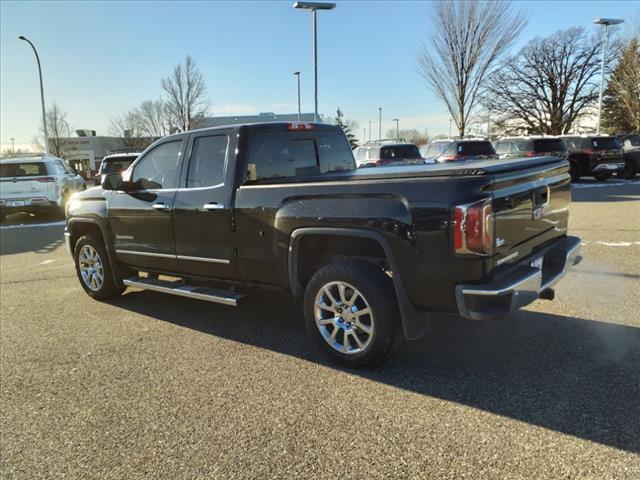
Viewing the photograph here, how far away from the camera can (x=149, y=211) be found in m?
5.10

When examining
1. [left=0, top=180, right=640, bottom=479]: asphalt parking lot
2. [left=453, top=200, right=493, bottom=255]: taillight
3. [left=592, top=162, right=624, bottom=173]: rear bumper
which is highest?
[left=453, top=200, right=493, bottom=255]: taillight

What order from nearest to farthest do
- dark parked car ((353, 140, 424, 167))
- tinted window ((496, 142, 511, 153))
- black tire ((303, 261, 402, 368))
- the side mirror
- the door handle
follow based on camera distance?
1. black tire ((303, 261, 402, 368))
2. the door handle
3. the side mirror
4. dark parked car ((353, 140, 424, 167))
5. tinted window ((496, 142, 511, 153))

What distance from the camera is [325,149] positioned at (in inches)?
204

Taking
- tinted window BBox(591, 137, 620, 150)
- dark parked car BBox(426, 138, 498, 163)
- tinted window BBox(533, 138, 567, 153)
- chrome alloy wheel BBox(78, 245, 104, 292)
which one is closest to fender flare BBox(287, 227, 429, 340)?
chrome alloy wheel BBox(78, 245, 104, 292)

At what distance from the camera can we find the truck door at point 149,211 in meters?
4.97

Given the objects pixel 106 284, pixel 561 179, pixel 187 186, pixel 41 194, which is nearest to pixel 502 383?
pixel 561 179

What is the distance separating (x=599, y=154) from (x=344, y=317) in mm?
18778

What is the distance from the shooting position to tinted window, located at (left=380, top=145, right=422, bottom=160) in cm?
1698

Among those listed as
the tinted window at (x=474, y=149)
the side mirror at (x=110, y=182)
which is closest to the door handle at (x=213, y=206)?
the side mirror at (x=110, y=182)

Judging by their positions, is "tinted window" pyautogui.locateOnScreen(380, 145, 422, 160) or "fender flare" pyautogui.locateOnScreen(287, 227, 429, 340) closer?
"fender flare" pyautogui.locateOnScreen(287, 227, 429, 340)

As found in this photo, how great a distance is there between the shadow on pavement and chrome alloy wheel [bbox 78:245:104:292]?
A: 1.22 meters

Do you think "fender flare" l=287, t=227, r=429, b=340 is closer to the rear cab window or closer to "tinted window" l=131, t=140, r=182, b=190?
the rear cab window

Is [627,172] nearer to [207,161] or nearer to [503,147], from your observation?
[503,147]

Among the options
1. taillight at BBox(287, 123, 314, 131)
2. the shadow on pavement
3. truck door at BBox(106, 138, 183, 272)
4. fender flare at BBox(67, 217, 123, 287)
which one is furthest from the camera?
fender flare at BBox(67, 217, 123, 287)
